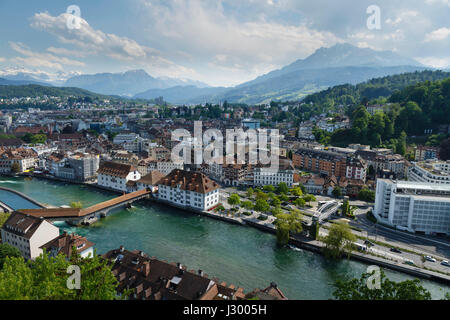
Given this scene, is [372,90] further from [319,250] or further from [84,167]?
[319,250]

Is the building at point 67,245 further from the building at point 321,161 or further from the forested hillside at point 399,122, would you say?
the forested hillside at point 399,122

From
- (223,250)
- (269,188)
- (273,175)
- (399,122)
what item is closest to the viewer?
(223,250)

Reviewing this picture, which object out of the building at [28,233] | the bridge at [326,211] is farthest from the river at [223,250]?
the bridge at [326,211]

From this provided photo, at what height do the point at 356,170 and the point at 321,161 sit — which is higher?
the point at 321,161

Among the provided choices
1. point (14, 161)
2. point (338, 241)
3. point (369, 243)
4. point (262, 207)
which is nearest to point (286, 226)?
point (338, 241)
